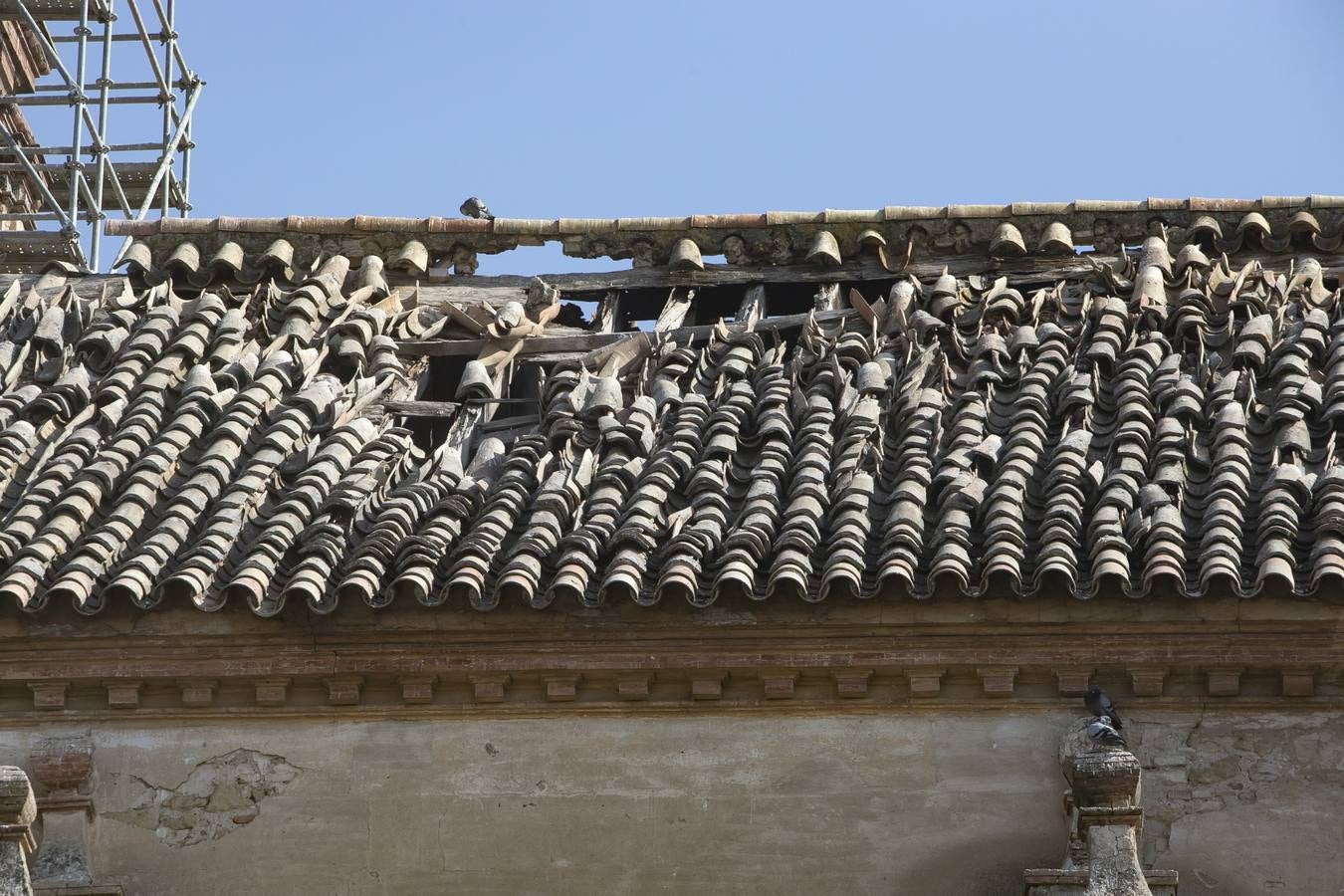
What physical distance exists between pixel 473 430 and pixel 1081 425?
133 inches

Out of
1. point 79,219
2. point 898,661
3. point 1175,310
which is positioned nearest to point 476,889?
point 898,661

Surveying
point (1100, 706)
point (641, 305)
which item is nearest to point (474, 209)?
point (641, 305)

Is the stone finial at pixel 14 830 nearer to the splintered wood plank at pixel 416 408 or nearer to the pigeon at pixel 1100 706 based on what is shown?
the splintered wood plank at pixel 416 408

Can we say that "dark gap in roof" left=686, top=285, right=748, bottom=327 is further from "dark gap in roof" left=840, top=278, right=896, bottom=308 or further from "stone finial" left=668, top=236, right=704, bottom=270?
"dark gap in roof" left=840, top=278, right=896, bottom=308

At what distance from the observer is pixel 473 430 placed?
14008mm

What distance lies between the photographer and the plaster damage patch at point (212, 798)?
38.7 ft

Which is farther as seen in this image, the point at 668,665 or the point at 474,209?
the point at 474,209

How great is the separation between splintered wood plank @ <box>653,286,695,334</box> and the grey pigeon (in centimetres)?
447

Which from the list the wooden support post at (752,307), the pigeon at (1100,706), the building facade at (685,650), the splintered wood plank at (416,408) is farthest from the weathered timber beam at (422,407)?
the pigeon at (1100,706)

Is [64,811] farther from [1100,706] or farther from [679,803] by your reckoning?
[1100,706]

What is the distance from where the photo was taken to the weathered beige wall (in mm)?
11438

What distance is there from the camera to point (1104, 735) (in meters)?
11.3

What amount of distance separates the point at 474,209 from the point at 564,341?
1.81 meters

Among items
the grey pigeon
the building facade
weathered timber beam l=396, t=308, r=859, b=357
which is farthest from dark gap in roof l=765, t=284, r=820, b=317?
the grey pigeon
